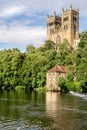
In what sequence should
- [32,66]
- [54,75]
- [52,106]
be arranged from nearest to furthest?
[52,106], [54,75], [32,66]

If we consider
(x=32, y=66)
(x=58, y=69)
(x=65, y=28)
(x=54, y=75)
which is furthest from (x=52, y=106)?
(x=65, y=28)

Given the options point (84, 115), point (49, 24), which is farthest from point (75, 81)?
point (49, 24)

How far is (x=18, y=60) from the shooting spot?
11569 centimetres

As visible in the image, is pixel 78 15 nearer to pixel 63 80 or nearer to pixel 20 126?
pixel 63 80

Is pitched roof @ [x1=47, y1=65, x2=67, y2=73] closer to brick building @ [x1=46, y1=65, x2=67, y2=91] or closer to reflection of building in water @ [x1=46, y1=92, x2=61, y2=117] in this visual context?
brick building @ [x1=46, y1=65, x2=67, y2=91]

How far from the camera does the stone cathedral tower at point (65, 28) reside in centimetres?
15738

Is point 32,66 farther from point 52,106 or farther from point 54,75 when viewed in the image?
point 52,106

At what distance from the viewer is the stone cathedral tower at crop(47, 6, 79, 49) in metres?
157

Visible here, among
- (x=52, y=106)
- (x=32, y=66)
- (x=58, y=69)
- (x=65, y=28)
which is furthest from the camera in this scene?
A: (x=65, y=28)

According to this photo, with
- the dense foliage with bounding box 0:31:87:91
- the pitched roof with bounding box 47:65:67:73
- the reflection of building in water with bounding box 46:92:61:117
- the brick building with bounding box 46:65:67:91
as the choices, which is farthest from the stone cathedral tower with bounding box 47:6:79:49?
the reflection of building in water with bounding box 46:92:61:117

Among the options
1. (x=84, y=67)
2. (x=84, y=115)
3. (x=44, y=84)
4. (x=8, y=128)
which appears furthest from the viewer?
(x=44, y=84)

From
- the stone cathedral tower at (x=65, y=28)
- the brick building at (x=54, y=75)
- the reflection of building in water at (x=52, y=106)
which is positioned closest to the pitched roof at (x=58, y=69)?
the brick building at (x=54, y=75)

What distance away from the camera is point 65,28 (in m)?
162

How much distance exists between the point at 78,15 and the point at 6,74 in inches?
2624
